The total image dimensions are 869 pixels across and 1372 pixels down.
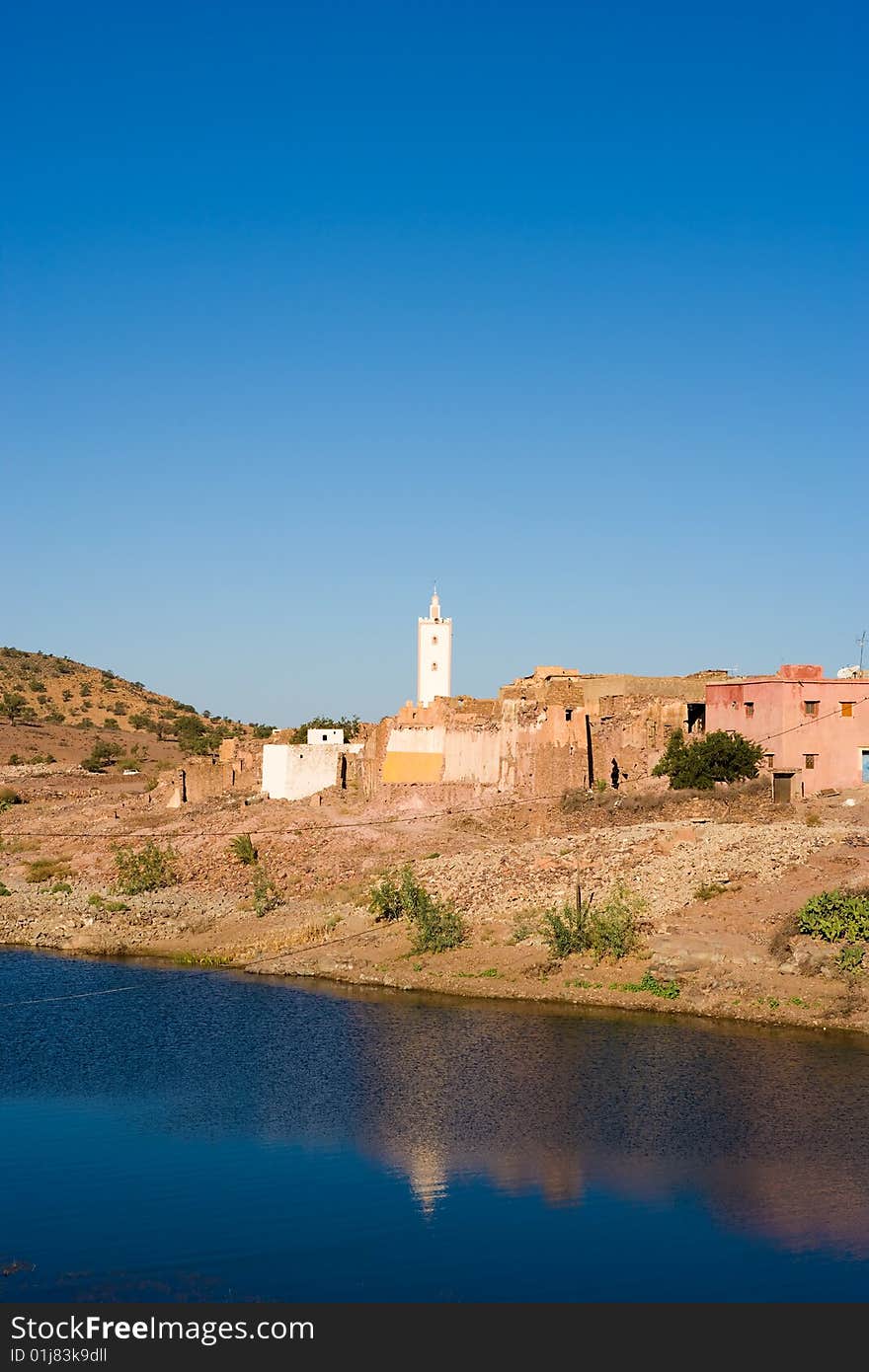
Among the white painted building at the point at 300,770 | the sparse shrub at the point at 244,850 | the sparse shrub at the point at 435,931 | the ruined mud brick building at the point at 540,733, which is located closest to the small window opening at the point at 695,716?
the ruined mud brick building at the point at 540,733

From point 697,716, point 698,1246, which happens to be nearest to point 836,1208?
point 698,1246

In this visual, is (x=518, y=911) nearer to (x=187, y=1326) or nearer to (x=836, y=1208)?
(x=836, y=1208)

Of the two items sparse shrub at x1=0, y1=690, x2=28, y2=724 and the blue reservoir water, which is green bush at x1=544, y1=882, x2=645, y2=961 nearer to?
the blue reservoir water

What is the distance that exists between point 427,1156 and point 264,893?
55.2 feet

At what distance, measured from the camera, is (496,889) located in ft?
100

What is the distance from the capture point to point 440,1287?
13.2 m

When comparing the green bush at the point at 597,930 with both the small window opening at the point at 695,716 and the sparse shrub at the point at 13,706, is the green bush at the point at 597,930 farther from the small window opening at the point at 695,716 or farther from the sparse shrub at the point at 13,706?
the sparse shrub at the point at 13,706

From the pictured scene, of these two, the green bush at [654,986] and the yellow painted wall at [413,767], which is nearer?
the green bush at [654,986]

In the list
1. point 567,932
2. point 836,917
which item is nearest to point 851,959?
point 836,917

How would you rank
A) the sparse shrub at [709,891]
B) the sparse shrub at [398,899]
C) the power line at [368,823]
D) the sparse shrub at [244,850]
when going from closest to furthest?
the sparse shrub at [709,891]
the sparse shrub at [398,899]
the power line at [368,823]
the sparse shrub at [244,850]

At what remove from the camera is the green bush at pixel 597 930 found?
2628cm

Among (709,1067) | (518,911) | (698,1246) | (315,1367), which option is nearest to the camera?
(315,1367)

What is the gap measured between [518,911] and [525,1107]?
10.5 metres

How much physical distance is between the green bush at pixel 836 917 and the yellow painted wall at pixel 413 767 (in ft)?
49.1
